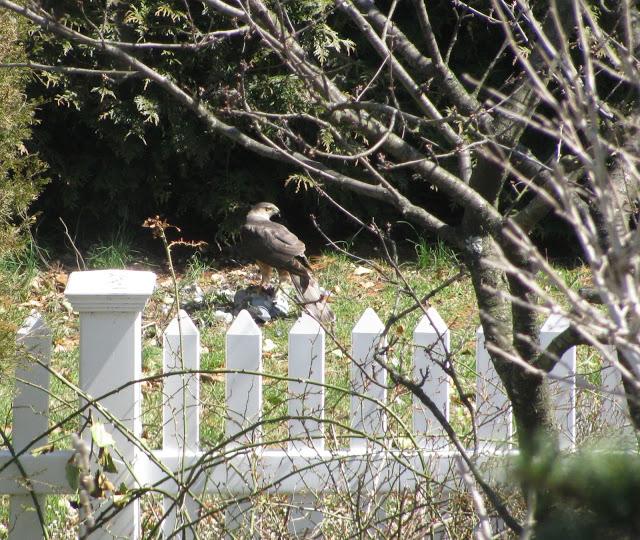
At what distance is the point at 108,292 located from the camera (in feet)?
9.28

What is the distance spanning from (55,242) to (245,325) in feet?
16.4

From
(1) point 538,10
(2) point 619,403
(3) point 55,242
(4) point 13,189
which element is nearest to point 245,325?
(4) point 13,189

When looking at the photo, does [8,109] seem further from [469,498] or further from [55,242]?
[55,242]

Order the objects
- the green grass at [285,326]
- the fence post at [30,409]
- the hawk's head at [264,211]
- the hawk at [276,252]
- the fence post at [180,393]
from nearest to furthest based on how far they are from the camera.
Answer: the fence post at [30,409] → the fence post at [180,393] → the green grass at [285,326] → the hawk at [276,252] → the hawk's head at [264,211]

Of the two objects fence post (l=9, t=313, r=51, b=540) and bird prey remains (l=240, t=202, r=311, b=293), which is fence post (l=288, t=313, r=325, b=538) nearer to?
fence post (l=9, t=313, r=51, b=540)

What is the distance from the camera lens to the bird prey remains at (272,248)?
6.67 m

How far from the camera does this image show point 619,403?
9.83 ft

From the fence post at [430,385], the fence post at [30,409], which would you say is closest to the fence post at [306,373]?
the fence post at [430,385]

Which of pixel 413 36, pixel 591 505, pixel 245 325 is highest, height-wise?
pixel 413 36

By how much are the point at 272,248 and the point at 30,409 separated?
382 centimetres

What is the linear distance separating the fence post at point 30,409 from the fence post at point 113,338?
0.52 ft

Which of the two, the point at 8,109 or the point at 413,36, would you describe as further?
the point at 413,36

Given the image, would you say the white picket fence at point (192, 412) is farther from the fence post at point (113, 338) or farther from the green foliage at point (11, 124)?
the green foliage at point (11, 124)

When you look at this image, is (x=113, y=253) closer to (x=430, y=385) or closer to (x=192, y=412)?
(x=192, y=412)
